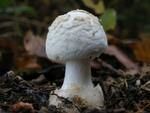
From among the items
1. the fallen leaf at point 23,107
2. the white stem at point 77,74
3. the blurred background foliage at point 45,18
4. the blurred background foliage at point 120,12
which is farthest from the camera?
the blurred background foliage at point 120,12

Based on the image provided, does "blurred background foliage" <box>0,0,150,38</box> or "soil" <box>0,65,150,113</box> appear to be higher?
"blurred background foliage" <box>0,0,150,38</box>

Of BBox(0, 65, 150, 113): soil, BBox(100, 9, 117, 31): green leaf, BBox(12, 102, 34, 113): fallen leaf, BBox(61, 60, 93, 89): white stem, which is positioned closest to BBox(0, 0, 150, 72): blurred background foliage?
BBox(100, 9, 117, 31): green leaf

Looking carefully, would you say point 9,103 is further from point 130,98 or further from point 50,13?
point 50,13

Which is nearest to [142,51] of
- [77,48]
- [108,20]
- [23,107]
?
[108,20]

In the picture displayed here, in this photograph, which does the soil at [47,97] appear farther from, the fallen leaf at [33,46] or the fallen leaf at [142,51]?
the fallen leaf at [142,51]

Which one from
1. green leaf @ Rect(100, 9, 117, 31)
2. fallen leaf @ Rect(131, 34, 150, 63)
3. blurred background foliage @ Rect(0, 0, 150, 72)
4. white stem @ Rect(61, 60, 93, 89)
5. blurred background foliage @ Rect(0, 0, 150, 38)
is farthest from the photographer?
blurred background foliage @ Rect(0, 0, 150, 38)

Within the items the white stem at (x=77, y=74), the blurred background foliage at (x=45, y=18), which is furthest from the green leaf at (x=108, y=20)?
the white stem at (x=77, y=74)

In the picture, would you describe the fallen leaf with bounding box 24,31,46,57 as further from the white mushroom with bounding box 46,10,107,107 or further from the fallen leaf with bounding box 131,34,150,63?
the white mushroom with bounding box 46,10,107,107
